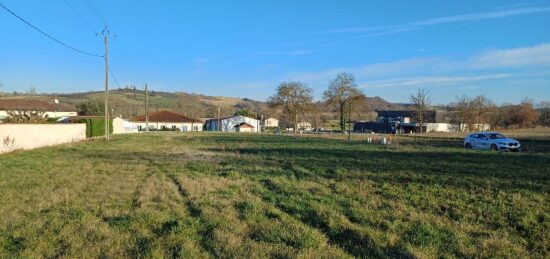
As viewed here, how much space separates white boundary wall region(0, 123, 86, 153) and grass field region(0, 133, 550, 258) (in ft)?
34.5

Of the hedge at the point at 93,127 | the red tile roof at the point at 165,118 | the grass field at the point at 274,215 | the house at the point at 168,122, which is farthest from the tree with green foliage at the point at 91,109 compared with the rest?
the grass field at the point at 274,215

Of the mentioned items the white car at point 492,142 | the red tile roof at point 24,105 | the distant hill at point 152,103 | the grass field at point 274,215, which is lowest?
the grass field at point 274,215

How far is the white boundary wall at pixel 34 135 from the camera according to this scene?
23766 mm

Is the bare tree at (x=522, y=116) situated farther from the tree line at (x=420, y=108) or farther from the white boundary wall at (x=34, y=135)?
the white boundary wall at (x=34, y=135)

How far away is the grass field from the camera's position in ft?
20.4

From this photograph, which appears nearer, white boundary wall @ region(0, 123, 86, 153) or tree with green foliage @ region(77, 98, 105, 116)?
white boundary wall @ region(0, 123, 86, 153)

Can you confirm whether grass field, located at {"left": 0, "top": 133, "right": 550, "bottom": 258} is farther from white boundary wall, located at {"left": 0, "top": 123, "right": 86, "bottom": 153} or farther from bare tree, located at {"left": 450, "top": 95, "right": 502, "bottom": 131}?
bare tree, located at {"left": 450, "top": 95, "right": 502, "bottom": 131}

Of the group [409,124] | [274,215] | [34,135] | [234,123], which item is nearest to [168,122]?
[234,123]

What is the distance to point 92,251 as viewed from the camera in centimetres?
597

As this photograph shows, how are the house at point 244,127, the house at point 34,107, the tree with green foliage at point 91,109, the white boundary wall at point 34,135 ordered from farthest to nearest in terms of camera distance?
the house at point 244,127
the tree with green foliage at point 91,109
the house at point 34,107
the white boundary wall at point 34,135

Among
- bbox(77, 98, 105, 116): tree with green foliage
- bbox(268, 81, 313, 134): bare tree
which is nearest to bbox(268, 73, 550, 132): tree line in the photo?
bbox(268, 81, 313, 134): bare tree

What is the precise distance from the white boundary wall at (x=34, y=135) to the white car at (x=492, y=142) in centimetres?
3341

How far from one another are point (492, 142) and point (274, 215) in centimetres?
3036

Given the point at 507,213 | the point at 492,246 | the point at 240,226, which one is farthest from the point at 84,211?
the point at 507,213
